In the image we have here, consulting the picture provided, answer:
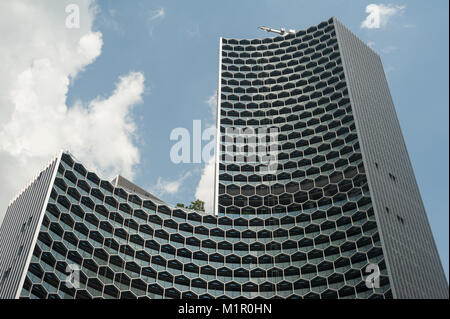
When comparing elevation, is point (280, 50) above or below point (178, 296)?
above

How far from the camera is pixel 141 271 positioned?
85375 millimetres

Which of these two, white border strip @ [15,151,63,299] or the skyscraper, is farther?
the skyscraper

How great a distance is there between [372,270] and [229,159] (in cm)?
4001

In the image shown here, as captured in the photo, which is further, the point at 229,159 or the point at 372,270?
the point at 229,159

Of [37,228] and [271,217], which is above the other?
[271,217]

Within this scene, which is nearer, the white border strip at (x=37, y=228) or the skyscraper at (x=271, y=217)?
the white border strip at (x=37, y=228)

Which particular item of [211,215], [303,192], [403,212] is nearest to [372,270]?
[403,212]

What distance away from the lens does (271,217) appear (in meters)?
99.3

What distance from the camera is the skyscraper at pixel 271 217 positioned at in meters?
77.3

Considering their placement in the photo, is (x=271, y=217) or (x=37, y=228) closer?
(x=37, y=228)

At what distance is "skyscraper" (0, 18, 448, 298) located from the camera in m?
77.3
